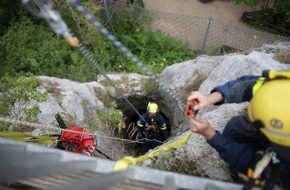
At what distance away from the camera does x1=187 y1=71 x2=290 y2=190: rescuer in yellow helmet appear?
2400 millimetres

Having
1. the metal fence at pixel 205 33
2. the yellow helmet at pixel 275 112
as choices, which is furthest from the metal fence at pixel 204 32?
the yellow helmet at pixel 275 112

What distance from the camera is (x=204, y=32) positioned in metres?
10.6

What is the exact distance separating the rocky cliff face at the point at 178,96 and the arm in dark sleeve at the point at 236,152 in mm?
667

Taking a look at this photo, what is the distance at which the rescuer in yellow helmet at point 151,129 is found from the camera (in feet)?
21.7

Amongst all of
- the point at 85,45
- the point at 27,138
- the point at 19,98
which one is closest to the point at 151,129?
the point at 19,98

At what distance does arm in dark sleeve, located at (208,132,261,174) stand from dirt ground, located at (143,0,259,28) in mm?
9290

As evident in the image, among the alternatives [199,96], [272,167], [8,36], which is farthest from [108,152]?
[8,36]

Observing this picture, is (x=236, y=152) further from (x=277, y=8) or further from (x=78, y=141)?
(x=277, y=8)

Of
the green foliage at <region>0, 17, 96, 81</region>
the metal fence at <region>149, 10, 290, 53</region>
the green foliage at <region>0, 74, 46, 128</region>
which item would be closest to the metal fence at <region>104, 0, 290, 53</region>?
the metal fence at <region>149, 10, 290, 53</region>

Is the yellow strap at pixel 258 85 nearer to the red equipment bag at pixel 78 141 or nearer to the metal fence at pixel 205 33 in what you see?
the red equipment bag at pixel 78 141

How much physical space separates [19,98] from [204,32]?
6706 mm

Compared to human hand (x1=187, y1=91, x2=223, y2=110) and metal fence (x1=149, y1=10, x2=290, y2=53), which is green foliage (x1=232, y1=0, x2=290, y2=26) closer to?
metal fence (x1=149, y1=10, x2=290, y2=53)

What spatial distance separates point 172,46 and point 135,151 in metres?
4.73

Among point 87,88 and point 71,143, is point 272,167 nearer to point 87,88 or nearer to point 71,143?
point 71,143
